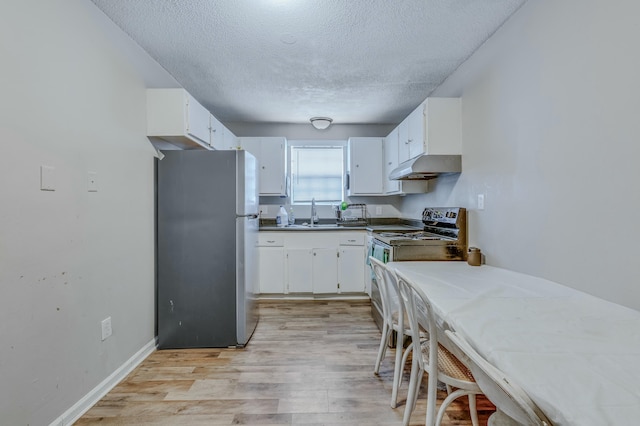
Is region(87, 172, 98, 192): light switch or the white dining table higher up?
region(87, 172, 98, 192): light switch

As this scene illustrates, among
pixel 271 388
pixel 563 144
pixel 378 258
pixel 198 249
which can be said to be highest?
pixel 563 144

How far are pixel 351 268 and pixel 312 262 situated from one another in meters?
0.49

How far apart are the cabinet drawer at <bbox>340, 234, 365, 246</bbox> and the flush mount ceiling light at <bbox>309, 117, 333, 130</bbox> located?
5.09ft

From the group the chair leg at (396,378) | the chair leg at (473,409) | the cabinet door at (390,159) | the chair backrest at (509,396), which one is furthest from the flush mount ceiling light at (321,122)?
the chair backrest at (509,396)

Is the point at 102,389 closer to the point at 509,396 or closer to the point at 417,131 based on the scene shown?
the point at 509,396

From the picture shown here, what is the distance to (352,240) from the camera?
11.8 feet

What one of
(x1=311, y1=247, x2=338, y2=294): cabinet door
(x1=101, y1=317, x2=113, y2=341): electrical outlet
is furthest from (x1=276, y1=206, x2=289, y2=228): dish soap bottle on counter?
(x1=101, y1=317, x2=113, y2=341): electrical outlet

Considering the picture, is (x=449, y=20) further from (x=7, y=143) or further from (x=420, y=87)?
(x=7, y=143)

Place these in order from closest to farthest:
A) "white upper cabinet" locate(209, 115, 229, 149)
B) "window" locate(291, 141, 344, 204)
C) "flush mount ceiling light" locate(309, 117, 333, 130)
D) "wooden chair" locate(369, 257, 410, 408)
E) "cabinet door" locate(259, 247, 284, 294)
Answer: "wooden chair" locate(369, 257, 410, 408)
"white upper cabinet" locate(209, 115, 229, 149)
"cabinet door" locate(259, 247, 284, 294)
"flush mount ceiling light" locate(309, 117, 333, 130)
"window" locate(291, 141, 344, 204)

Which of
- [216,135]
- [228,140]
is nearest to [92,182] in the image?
[216,135]

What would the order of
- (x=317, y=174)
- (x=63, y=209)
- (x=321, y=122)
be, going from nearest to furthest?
(x=63, y=209) → (x=321, y=122) → (x=317, y=174)

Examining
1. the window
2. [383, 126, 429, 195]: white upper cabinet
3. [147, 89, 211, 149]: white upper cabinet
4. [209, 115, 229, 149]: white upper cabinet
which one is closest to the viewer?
[147, 89, 211, 149]: white upper cabinet

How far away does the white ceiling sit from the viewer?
181 centimetres

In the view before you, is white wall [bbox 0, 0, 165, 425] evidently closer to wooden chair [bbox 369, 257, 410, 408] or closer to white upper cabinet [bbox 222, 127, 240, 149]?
white upper cabinet [bbox 222, 127, 240, 149]
